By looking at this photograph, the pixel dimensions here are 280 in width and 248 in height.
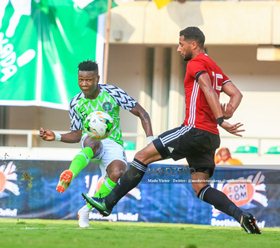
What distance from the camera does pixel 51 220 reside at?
20.3m

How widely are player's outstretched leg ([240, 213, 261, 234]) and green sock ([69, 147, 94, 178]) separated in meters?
2.18

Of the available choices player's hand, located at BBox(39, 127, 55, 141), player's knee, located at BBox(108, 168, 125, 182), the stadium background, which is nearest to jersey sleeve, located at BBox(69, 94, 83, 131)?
player's hand, located at BBox(39, 127, 55, 141)

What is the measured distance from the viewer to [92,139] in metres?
13.6

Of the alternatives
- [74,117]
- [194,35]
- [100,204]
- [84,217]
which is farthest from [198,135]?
[74,117]

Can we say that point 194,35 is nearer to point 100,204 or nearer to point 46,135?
point 100,204

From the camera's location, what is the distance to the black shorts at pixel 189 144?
12.0 meters

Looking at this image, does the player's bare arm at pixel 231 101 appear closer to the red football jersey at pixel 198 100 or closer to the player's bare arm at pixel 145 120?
the red football jersey at pixel 198 100

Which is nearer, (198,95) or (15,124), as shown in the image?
(198,95)

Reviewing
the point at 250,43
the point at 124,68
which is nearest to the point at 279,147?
the point at 250,43

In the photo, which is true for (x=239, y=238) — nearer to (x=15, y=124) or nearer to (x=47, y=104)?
(x=47, y=104)

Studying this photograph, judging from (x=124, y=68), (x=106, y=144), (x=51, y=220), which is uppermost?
(x=124, y=68)

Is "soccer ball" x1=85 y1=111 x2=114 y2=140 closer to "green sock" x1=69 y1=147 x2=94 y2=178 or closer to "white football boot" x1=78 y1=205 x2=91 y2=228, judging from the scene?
"green sock" x1=69 y1=147 x2=94 y2=178

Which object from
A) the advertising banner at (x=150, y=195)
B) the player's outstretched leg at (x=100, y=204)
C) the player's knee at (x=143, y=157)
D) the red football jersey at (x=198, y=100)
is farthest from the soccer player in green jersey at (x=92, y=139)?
the advertising banner at (x=150, y=195)

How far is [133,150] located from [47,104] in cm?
241
